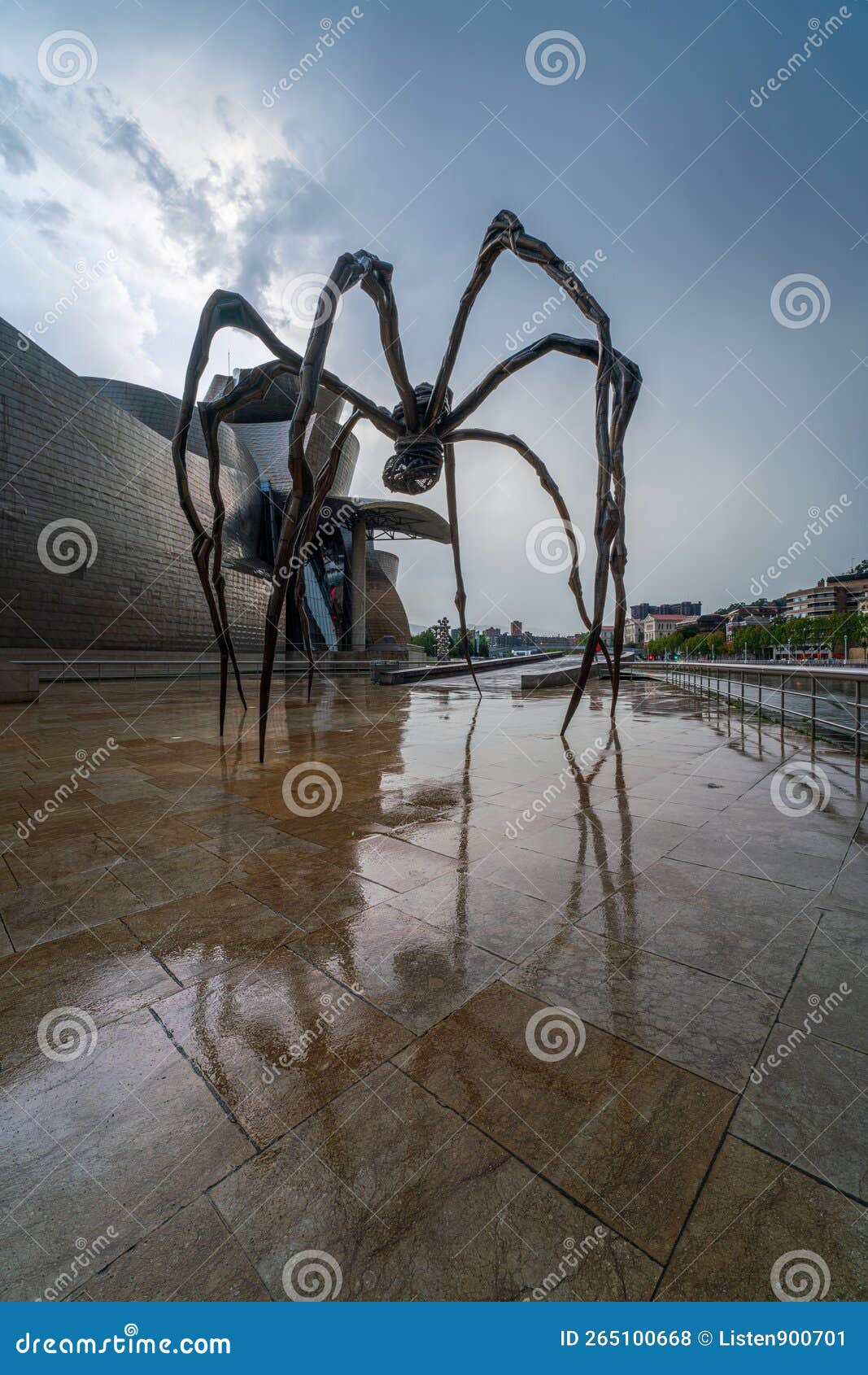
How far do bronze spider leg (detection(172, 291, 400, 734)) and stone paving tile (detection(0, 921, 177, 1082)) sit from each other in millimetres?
2865

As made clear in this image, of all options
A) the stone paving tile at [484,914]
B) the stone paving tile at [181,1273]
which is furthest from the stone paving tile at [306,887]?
the stone paving tile at [181,1273]

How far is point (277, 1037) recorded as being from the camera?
4.71 ft

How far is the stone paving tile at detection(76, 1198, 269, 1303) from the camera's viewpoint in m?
0.84

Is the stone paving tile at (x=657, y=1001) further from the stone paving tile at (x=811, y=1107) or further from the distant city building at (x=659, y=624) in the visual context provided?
the distant city building at (x=659, y=624)

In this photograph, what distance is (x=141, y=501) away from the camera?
2259 cm

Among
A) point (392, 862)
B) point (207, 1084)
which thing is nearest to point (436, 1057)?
point (207, 1084)

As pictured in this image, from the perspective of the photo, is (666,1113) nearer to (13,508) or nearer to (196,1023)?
(196,1023)

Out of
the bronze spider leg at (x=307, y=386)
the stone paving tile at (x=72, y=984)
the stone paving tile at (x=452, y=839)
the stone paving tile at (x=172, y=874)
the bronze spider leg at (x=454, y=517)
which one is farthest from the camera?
the bronze spider leg at (x=454, y=517)

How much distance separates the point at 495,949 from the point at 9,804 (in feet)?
12.4

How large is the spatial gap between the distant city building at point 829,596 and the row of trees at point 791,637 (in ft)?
19.4

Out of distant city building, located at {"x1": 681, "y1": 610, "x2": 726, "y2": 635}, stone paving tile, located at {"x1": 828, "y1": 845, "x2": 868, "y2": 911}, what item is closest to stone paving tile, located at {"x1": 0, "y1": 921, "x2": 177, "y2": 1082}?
stone paving tile, located at {"x1": 828, "y1": 845, "x2": 868, "y2": 911}

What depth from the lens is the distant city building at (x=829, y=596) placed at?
7688 centimetres

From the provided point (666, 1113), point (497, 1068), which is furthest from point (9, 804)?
point (666, 1113)

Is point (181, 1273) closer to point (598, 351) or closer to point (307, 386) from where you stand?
point (307, 386)
